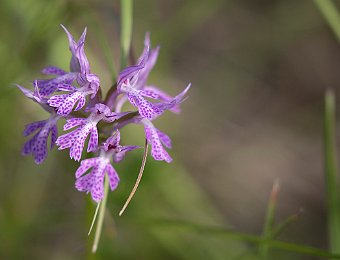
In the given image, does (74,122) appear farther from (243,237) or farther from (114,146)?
(243,237)

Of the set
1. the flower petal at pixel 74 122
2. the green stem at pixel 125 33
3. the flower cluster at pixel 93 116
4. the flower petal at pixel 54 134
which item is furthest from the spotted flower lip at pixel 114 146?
the green stem at pixel 125 33

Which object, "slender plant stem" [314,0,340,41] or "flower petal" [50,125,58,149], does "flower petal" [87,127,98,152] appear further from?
"slender plant stem" [314,0,340,41]

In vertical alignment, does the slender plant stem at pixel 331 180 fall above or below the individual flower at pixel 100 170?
above

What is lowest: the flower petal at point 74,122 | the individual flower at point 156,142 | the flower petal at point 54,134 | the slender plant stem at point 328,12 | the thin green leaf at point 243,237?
the thin green leaf at point 243,237

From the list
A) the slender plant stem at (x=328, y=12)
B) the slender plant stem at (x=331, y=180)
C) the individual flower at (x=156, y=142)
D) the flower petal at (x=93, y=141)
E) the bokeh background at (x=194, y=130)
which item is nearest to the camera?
the flower petal at (x=93, y=141)

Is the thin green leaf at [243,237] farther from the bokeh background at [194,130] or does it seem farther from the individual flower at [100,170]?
the individual flower at [100,170]

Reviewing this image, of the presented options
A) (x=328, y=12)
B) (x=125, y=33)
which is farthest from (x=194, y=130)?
(x=125, y=33)

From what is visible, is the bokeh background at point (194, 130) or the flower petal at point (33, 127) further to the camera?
the bokeh background at point (194, 130)

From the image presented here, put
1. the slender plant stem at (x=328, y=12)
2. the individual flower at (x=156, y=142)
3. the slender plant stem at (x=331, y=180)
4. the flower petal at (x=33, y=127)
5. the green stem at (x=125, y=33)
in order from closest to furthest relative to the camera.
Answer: the individual flower at (x=156, y=142)
the flower petal at (x=33, y=127)
the green stem at (x=125, y=33)
the slender plant stem at (x=331, y=180)
the slender plant stem at (x=328, y=12)
